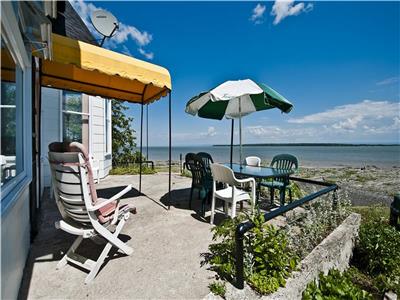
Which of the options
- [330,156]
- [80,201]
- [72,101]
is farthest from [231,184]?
[330,156]

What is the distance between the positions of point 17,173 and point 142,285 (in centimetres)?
162

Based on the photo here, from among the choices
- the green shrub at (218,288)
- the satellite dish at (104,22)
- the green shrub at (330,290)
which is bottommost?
the green shrub at (330,290)

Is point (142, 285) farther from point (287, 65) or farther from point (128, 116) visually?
point (287, 65)

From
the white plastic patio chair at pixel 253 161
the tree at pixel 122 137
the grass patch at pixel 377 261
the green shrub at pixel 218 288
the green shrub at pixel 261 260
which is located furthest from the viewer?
the tree at pixel 122 137

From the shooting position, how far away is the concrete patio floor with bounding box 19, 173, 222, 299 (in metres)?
1.88

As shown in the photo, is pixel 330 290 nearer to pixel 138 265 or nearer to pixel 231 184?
pixel 231 184

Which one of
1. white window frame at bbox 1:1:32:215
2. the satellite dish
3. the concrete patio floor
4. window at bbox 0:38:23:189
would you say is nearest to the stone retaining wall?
the concrete patio floor

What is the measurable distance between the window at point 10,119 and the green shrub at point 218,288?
180 centimetres

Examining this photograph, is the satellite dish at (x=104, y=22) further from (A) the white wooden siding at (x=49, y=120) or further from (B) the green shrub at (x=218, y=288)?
(B) the green shrub at (x=218, y=288)

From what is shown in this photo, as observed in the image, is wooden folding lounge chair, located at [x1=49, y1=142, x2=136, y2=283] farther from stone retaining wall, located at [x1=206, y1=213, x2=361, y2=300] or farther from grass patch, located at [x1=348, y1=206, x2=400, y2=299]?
grass patch, located at [x1=348, y1=206, x2=400, y2=299]

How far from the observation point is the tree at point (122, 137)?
11594mm

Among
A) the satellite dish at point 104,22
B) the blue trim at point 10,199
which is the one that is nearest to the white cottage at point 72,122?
the satellite dish at point 104,22

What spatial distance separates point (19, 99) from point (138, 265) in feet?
6.96

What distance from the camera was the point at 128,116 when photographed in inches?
501
